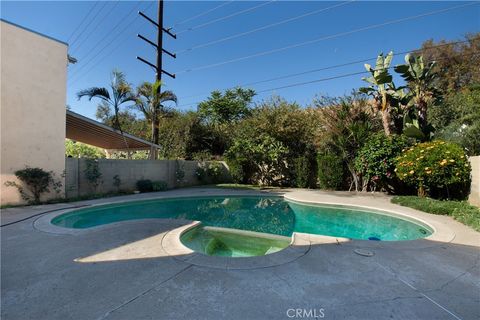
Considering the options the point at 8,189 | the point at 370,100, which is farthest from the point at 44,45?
the point at 370,100

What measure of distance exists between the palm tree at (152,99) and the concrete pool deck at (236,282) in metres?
10.5

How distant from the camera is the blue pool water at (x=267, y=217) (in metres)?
7.02

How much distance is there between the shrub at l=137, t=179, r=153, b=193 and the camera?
1305 centimetres

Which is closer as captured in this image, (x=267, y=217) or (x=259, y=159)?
(x=267, y=217)

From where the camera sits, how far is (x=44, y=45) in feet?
30.1

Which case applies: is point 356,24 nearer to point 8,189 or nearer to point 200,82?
point 200,82

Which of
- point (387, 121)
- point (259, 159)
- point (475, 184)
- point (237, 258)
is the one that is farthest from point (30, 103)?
point (475, 184)

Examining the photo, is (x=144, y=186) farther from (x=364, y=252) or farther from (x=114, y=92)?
(x=364, y=252)

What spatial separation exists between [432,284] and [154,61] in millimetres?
17007

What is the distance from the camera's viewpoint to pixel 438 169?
8.73 meters

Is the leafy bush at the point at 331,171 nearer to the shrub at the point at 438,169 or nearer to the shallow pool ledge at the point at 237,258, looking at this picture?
the shrub at the point at 438,169

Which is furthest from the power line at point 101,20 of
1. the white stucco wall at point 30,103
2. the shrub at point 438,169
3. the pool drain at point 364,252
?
the pool drain at point 364,252

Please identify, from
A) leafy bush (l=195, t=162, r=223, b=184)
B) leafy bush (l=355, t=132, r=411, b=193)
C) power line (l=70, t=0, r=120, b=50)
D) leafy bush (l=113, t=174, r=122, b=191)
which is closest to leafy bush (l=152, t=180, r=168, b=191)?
leafy bush (l=113, t=174, r=122, b=191)
